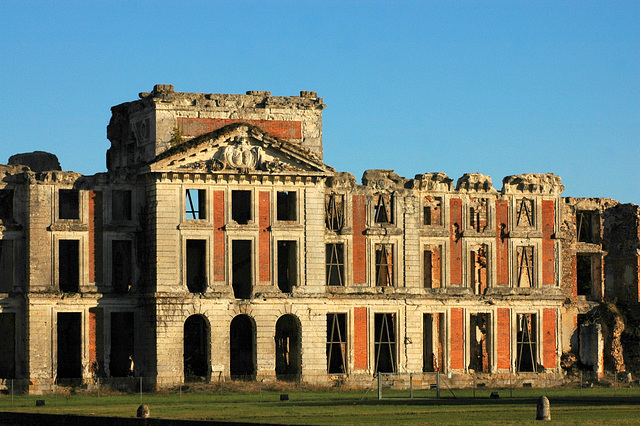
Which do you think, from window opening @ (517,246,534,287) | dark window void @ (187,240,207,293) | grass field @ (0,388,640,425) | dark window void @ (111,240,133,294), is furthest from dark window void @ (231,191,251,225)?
window opening @ (517,246,534,287)

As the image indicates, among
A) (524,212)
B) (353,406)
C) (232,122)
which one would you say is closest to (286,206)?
(232,122)

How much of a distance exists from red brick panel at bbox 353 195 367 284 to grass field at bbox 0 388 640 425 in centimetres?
590

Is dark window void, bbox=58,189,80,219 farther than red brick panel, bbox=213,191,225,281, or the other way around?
dark window void, bbox=58,189,80,219

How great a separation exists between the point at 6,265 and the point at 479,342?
2181 centimetres

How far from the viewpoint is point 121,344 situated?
6925cm

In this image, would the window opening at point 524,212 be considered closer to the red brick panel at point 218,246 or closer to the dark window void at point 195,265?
the dark window void at point 195,265

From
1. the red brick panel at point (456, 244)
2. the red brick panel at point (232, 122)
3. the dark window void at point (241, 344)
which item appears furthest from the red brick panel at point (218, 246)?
the red brick panel at point (456, 244)

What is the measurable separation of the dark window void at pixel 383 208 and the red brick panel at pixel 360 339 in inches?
171

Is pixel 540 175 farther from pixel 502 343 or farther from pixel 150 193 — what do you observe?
pixel 150 193

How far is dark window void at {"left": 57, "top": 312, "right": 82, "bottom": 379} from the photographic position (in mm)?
68794

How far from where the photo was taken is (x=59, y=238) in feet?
217

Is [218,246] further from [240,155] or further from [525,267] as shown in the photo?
[525,267]

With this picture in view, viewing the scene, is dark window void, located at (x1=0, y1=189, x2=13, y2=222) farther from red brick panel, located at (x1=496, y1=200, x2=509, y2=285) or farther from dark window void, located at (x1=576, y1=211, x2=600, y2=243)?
dark window void, located at (x1=576, y1=211, x2=600, y2=243)

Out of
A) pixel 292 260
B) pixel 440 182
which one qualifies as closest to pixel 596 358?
pixel 440 182
